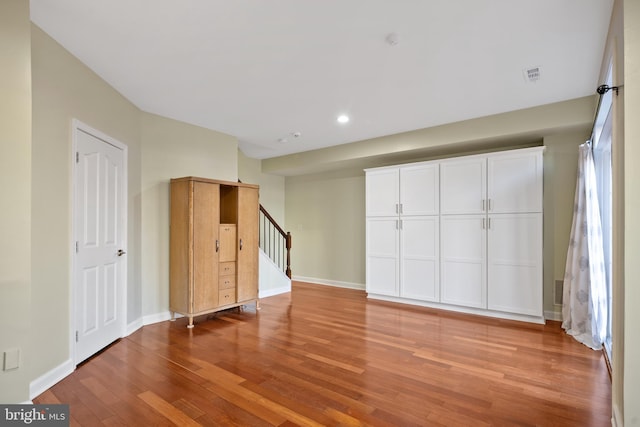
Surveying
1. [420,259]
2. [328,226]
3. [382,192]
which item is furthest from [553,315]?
[328,226]

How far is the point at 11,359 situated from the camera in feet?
6.61

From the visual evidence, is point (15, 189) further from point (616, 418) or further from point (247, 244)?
point (616, 418)

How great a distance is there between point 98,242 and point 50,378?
3.99 feet

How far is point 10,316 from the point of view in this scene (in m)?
2.00

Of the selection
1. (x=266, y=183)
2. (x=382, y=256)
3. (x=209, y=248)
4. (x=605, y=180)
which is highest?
(x=266, y=183)

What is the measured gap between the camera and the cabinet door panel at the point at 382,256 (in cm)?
527

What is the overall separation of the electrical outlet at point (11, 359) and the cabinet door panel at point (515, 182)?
487cm

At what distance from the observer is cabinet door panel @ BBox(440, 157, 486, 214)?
4473 mm

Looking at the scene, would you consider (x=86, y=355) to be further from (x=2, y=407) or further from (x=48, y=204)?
(x=48, y=204)

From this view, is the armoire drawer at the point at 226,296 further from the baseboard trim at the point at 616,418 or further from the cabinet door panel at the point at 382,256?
the baseboard trim at the point at 616,418

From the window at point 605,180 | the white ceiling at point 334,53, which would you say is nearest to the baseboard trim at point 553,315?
the window at point 605,180

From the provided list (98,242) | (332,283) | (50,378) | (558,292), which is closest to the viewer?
(50,378)

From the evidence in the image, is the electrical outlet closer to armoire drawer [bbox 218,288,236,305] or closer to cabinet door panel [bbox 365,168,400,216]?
armoire drawer [bbox 218,288,236,305]

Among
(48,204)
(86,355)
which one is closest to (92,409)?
(86,355)
